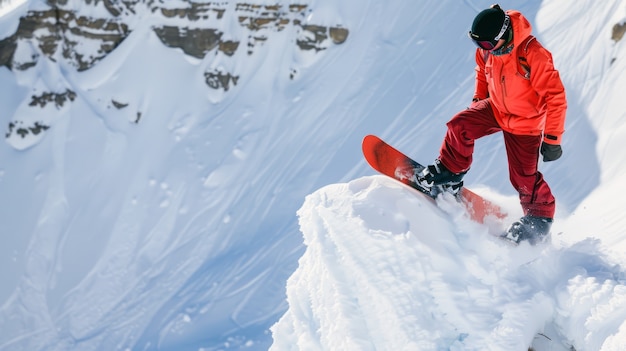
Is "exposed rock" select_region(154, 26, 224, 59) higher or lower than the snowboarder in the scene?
higher

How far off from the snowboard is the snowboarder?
113 millimetres

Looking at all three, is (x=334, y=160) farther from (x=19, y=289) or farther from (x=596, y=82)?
(x=19, y=289)

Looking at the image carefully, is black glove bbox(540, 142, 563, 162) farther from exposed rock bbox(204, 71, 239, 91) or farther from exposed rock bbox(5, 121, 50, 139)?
exposed rock bbox(5, 121, 50, 139)

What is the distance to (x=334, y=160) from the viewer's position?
9594mm

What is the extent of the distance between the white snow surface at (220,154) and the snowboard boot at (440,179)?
A: 2233 mm

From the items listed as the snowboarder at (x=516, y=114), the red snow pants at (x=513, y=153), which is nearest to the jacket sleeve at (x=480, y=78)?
the snowboarder at (x=516, y=114)

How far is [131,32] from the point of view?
37.5 ft

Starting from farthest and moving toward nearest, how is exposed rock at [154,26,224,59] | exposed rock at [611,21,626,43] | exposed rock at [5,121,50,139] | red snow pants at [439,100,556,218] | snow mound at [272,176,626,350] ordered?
exposed rock at [5,121,50,139] < exposed rock at [154,26,224,59] < exposed rock at [611,21,626,43] < red snow pants at [439,100,556,218] < snow mound at [272,176,626,350]

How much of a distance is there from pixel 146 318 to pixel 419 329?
7.68 m

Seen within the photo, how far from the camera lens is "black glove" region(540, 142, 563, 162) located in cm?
363

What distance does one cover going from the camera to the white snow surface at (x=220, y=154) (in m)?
8.27

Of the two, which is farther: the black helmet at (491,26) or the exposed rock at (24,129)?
the exposed rock at (24,129)

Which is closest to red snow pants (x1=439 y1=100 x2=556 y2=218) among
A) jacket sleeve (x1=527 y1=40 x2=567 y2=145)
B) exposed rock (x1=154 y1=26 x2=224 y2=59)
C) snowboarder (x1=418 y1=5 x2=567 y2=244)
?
snowboarder (x1=418 y1=5 x2=567 y2=244)

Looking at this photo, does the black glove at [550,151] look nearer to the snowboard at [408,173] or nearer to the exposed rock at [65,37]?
the snowboard at [408,173]
